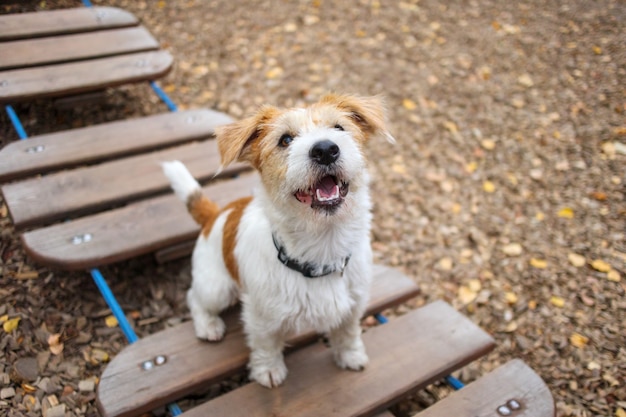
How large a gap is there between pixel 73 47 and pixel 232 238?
11.0 ft

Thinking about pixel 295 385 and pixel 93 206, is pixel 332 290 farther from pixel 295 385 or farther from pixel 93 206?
pixel 93 206

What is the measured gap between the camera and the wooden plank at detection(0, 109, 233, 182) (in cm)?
367

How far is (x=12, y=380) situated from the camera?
9.12 ft

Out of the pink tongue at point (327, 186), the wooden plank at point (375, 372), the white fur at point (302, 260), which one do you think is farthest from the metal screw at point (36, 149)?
the pink tongue at point (327, 186)

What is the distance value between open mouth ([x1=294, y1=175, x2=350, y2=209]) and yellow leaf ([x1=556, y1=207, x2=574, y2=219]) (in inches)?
108

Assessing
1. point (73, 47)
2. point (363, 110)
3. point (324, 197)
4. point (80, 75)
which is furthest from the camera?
point (73, 47)

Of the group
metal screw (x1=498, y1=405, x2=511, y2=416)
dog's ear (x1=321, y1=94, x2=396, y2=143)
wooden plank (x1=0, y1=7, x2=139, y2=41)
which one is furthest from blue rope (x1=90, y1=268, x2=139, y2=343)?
wooden plank (x1=0, y1=7, x2=139, y2=41)

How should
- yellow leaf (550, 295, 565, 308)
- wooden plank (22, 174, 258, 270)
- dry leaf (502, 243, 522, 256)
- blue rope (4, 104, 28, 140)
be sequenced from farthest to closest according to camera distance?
blue rope (4, 104, 28, 140) → dry leaf (502, 243, 522, 256) → yellow leaf (550, 295, 565, 308) → wooden plank (22, 174, 258, 270)

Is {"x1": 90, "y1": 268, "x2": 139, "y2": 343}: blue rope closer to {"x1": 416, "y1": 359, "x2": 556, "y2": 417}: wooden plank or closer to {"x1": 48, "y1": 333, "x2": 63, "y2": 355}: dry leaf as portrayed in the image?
{"x1": 48, "y1": 333, "x2": 63, "y2": 355}: dry leaf

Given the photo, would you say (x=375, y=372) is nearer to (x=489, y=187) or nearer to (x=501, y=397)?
(x=501, y=397)

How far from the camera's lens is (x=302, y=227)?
2.28 m

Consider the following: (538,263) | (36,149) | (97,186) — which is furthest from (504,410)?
(36,149)

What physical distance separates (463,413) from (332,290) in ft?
3.40

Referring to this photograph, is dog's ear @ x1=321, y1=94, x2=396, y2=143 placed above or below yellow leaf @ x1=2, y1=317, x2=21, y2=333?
above
